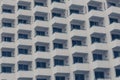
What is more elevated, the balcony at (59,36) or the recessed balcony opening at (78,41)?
the balcony at (59,36)

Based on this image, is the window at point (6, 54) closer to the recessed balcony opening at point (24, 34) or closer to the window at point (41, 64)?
the recessed balcony opening at point (24, 34)

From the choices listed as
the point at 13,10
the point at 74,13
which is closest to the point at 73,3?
the point at 74,13

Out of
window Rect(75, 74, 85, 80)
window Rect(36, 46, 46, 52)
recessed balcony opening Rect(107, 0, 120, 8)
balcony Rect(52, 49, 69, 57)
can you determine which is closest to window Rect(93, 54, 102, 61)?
window Rect(75, 74, 85, 80)

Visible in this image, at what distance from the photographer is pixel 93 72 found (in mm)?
56250

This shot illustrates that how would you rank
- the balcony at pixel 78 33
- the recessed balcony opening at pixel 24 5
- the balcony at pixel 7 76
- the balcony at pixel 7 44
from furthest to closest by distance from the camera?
the recessed balcony opening at pixel 24 5
the balcony at pixel 78 33
the balcony at pixel 7 44
the balcony at pixel 7 76

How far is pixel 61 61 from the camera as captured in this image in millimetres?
58906

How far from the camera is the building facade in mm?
57031

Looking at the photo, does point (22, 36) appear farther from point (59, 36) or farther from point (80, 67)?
point (80, 67)

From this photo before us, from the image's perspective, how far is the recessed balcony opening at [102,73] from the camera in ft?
186

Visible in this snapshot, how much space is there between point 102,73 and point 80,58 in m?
4.41

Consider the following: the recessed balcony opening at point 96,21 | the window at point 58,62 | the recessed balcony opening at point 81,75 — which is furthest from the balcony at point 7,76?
the recessed balcony opening at point 96,21

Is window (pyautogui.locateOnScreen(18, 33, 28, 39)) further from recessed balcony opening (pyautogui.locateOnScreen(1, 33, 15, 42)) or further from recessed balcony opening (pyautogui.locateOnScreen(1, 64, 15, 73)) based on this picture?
recessed balcony opening (pyautogui.locateOnScreen(1, 64, 15, 73))

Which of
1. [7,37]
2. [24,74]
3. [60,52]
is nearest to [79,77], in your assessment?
[60,52]

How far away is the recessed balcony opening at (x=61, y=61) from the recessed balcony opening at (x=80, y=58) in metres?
1.32
